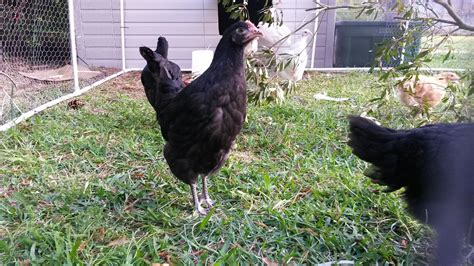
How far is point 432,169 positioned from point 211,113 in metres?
1.08

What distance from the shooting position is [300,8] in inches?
266

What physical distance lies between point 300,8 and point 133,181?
5428 mm

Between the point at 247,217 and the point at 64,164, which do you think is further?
the point at 64,164

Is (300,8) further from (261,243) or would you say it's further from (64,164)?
(261,243)

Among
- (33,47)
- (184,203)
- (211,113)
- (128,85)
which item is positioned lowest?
(184,203)

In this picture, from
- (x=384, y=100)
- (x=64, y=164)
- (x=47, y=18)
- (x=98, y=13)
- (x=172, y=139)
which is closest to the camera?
(x=172, y=139)

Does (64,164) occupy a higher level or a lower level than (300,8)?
lower

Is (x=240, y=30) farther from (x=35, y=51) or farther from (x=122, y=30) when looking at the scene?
(x=122, y=30)

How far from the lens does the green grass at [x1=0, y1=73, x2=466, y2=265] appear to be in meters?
1.67

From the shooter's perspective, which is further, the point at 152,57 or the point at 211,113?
the point at 152,57

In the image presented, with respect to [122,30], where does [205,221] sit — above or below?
below

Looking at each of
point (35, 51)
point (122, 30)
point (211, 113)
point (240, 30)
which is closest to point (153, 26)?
point (122, 30)

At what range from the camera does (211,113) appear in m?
1.93

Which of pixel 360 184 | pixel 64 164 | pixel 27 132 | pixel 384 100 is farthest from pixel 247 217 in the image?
Result: pixel 27 132
